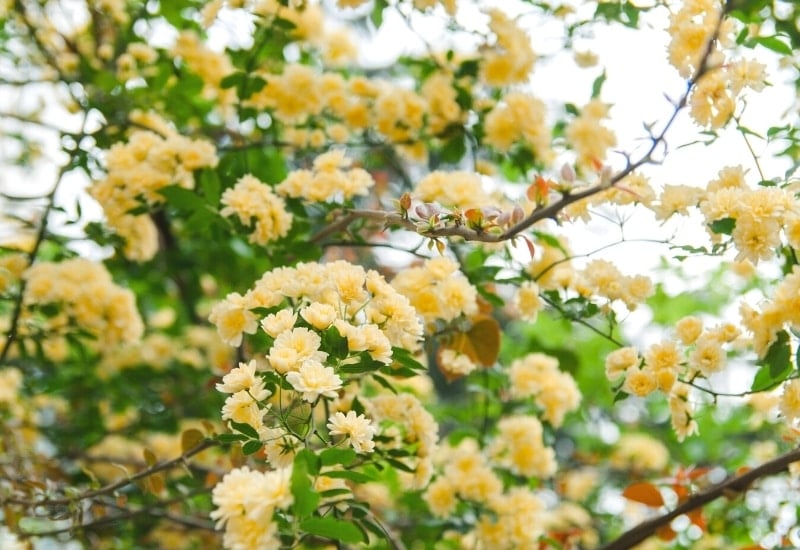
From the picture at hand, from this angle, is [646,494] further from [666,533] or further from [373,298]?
[373,298]

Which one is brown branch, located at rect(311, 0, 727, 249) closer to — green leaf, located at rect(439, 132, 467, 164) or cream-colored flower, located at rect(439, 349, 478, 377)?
cream-colored flower, located at rect(439, 349, 478, 377)

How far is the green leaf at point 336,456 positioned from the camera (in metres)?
0.91

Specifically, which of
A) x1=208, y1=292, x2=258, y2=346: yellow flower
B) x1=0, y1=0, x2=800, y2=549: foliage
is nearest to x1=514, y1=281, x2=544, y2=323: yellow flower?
x1=0, y1=0, x2=800, y2=549: foliage

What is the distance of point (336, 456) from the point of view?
3.01ft

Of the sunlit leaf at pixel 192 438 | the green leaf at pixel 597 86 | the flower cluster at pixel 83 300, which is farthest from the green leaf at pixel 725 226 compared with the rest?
the flower cluster at pixel 83 300

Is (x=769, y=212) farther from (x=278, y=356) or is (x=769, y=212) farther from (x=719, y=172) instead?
(x=278, y=356)

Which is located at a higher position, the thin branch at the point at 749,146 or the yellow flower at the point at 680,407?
the thin branch at the point at 749,146

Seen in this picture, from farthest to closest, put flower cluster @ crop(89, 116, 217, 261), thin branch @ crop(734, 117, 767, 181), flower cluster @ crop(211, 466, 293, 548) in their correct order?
flower cluster @ crop(89, 116, 217, 261) → thin branch @ crop(734, 117, 767, 181) → flower cluster @ crop(211, 466, 293, 548)

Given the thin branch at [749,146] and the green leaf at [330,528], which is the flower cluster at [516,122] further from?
the green leaf at [330,528]

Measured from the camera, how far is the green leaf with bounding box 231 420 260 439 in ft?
3.17

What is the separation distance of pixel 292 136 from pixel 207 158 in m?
0.39

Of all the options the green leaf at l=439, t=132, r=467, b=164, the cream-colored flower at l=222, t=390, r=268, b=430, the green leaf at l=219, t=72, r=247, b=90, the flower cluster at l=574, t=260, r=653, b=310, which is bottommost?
the cream-colored flower at l=222, t=390, r=268, b=430

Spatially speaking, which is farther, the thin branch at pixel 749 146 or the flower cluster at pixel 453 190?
the flower cluster at pixel 453 190

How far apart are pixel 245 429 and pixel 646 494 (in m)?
0.78
